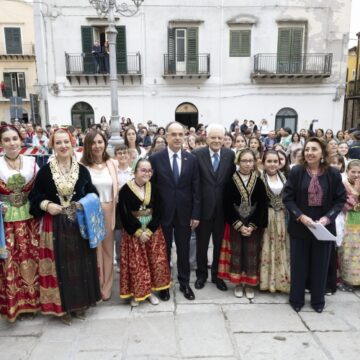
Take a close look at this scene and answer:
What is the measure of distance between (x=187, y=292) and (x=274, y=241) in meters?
1.09

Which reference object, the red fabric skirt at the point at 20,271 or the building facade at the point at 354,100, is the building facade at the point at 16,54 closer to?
the building facade at the point at 354,100

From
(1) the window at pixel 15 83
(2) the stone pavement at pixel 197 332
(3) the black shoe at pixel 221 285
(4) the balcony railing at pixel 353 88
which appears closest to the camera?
(2) the stone pavement at pixel 197 332

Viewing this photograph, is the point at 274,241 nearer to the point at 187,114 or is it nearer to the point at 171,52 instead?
the point at 187,114

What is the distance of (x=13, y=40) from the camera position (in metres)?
26.1

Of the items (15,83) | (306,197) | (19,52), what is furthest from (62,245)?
(19,52)

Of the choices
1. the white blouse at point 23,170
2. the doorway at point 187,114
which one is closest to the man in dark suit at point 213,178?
the white blouse at point 23,170

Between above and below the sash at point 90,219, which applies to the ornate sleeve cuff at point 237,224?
below

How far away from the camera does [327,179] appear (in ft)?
11.4

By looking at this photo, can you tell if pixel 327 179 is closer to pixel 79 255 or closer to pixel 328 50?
pixel 79 255

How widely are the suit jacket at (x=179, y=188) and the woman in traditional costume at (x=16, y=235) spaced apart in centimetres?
124

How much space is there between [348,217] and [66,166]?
312 centimetres

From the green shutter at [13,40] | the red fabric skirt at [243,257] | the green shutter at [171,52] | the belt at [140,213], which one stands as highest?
the green shutter at [13,40]

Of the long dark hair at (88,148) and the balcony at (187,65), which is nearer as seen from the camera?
the long dark hair at (88,148)

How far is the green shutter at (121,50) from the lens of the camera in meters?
15.9
